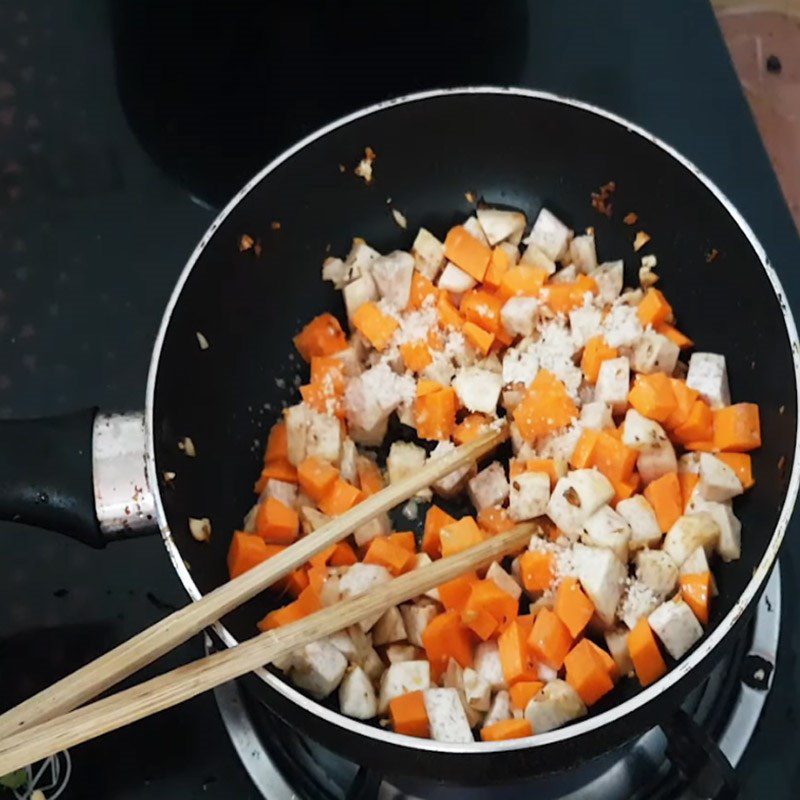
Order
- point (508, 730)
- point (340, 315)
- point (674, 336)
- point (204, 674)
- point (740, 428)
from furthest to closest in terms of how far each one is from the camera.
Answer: point (340, 315), point (674, 336), point (740, 428), point (508, 730), point (204, 674)

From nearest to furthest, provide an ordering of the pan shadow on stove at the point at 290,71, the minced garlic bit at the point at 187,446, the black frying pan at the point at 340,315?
the black frying pan at the point at 340,315 < the minced garlic bit at the point at 187,446 < the pan shadow on stove at the point at 290,71

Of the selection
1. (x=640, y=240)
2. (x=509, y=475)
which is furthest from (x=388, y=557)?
(x=640, y=240)

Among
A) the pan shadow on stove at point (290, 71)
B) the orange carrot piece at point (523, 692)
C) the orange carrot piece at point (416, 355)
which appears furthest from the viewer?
the pan shadow on stove at point (290, 71)

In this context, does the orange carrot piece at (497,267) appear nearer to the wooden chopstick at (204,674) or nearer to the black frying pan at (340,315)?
the black frying pan at (340,315)

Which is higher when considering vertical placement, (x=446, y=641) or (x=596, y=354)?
(x=596, y=354)

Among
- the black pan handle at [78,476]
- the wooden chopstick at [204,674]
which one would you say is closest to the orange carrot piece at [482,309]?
the wooden chopstick at [204,674]

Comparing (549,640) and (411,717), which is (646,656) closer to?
(549,640)

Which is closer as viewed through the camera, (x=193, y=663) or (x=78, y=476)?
(x=193, y=663)
